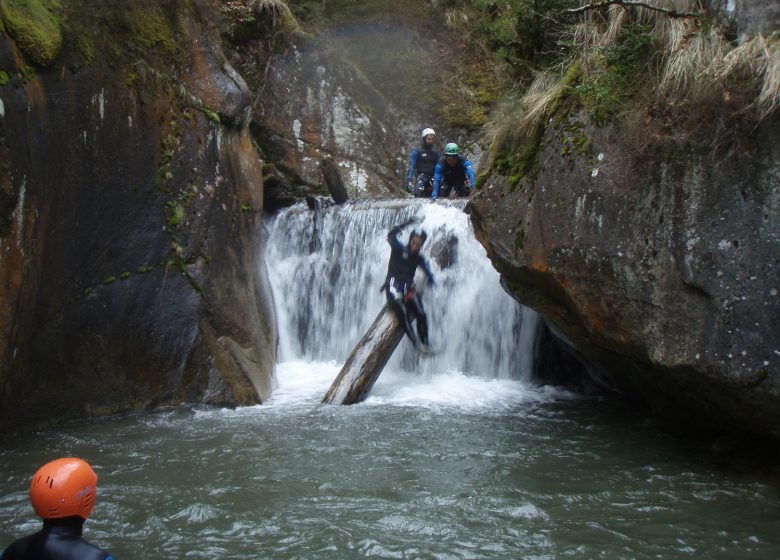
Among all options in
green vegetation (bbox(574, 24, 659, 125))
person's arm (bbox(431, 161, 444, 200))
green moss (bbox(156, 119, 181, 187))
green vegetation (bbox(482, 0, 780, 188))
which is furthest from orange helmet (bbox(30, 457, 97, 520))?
person's arm (bbox(431, 161, 444, 200))

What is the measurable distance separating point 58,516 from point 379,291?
7.57 metres

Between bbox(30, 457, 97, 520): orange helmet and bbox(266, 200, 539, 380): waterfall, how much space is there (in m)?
7.30

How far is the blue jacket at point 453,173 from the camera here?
12258mm

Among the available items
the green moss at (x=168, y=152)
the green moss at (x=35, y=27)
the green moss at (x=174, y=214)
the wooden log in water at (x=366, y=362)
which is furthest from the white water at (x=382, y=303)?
the green moss at (x=35, y=27)

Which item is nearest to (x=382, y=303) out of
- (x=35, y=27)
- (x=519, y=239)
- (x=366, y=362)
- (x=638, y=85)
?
(x=366, y=362)

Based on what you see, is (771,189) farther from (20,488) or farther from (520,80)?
(20,488)

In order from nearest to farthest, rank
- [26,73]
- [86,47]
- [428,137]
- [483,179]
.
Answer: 1. [26,73]
2. [483,179]
3. [86,47]
4. [428,137]

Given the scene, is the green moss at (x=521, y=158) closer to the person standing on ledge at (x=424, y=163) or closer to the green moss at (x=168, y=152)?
the green moss at (x=168, y=152)

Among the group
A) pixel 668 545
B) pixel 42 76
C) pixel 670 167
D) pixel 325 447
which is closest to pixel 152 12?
pixel 42 76

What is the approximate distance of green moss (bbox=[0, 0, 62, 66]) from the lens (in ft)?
21.1

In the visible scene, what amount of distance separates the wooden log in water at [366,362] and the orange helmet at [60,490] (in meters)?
5.52

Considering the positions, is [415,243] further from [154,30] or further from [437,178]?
[154,30]

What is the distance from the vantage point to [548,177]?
20.6 feet

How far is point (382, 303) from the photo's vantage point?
10.5m
